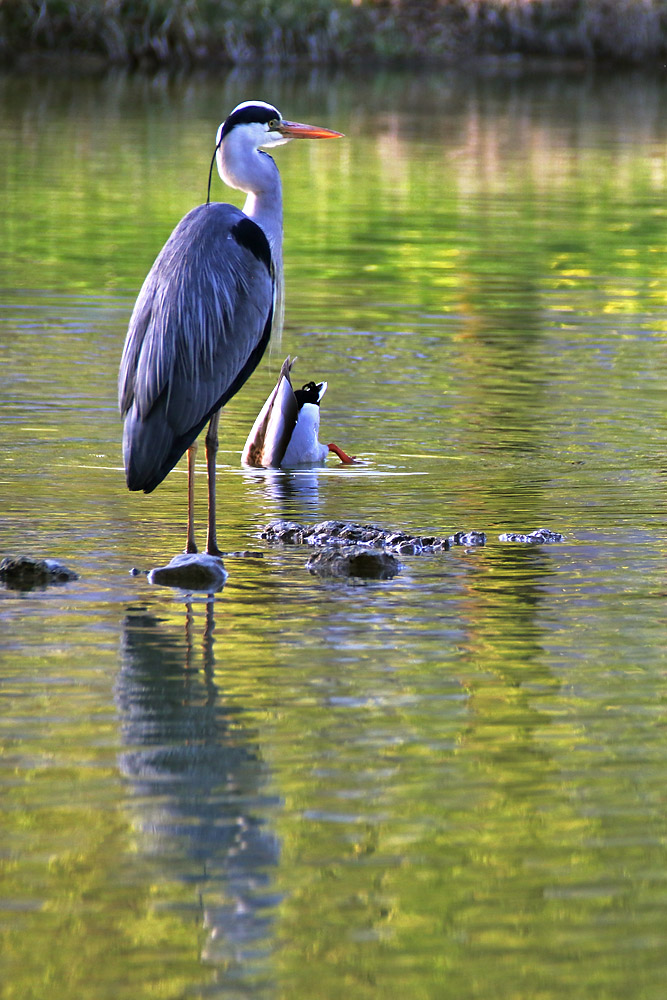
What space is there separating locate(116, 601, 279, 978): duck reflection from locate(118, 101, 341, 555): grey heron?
1.04 m

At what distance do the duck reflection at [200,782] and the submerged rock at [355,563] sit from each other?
833 mm

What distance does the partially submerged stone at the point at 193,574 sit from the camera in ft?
21.6

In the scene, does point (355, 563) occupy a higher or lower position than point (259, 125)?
lower

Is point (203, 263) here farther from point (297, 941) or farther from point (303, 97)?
point (303, 97)

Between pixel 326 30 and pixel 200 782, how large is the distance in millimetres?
39506

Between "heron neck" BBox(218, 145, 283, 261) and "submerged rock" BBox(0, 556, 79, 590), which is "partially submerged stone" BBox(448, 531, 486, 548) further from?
"submerged rock" BBox(0, 556, 79, 590)

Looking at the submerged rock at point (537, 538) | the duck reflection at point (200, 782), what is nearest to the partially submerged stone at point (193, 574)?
the duck reflection at point (200, 782)

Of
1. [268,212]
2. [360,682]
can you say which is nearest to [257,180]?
[268,212]

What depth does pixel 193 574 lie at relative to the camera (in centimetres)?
661

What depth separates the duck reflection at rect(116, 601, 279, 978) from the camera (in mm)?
4031

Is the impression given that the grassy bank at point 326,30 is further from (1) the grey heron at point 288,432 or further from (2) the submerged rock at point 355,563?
(2) the submerged rock at point 355,563

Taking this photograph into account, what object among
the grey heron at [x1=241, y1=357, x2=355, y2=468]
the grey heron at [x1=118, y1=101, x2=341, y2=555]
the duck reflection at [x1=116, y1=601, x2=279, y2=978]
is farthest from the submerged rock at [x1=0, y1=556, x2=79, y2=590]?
the grey heron at [x1=241, y1=357, x2=355, y2=468]

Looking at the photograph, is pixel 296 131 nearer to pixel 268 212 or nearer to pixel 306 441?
pixel 268 212

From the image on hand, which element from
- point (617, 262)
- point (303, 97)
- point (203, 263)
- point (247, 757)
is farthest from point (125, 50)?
point (247, 757)
